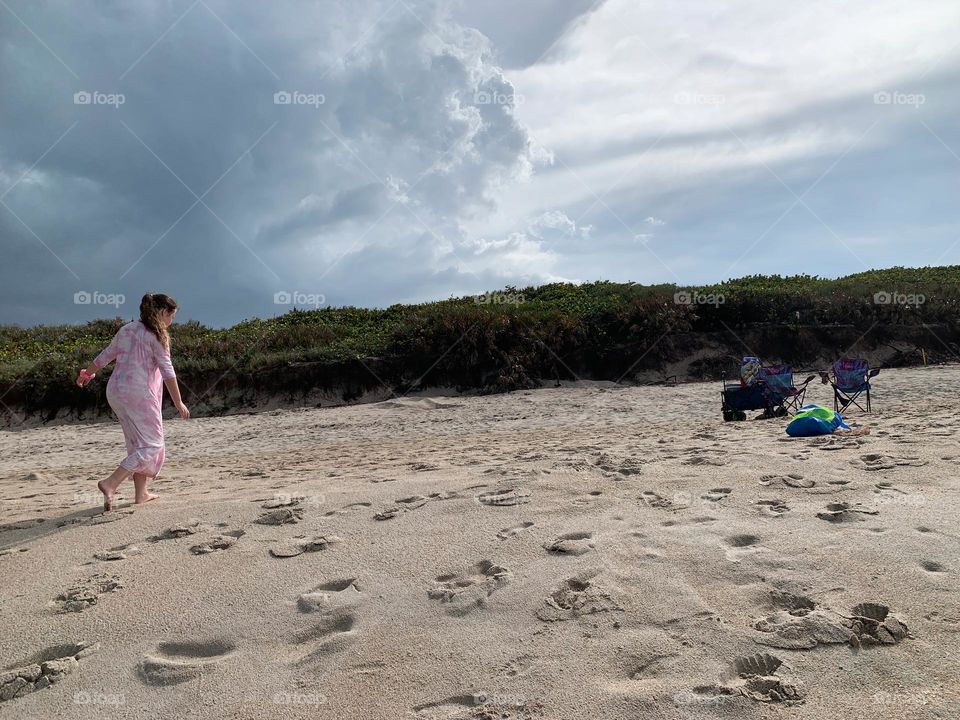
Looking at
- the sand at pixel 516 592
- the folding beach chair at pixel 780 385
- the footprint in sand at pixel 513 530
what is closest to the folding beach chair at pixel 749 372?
the folding beach chair at pixel 780 385

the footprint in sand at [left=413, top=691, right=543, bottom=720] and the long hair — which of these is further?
the long hair

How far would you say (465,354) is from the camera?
1409 cm

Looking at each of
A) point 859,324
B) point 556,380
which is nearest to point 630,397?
point 556,380

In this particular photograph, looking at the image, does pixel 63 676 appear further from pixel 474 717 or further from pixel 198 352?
pixel 198 352

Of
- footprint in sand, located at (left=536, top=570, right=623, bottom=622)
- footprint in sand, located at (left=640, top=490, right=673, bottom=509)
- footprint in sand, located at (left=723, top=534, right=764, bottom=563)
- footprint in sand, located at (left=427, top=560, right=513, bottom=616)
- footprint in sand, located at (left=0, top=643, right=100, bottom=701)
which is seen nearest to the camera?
footprint in sand, located at (left=0, top=643, right=100, bottom=701)

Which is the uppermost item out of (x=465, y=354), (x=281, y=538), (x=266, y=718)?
(x=465, y=354)

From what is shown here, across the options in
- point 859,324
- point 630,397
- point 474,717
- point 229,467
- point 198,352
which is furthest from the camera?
point 859,324

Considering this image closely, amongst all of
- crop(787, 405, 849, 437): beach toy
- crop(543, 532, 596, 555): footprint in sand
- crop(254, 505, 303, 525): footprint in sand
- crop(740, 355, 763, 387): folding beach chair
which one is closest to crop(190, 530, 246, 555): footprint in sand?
crop(254, 505, 303, 525): footprint in sand

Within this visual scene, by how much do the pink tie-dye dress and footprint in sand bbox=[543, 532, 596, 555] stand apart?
3.50 metres

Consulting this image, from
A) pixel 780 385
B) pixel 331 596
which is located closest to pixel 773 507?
pixel 331 596

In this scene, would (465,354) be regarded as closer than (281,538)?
No

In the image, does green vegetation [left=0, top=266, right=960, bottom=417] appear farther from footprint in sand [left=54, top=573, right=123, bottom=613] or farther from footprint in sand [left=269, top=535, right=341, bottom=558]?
footprint in sand [left=54, top=573, right=123, bottom=613]

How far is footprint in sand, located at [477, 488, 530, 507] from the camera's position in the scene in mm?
4250

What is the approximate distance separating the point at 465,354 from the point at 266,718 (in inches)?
468
